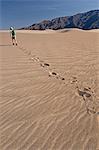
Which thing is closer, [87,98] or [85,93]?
[87,98]

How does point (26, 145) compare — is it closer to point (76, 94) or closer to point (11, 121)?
point (11, 121)

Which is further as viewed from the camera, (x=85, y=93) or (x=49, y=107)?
(x=85, y=93)

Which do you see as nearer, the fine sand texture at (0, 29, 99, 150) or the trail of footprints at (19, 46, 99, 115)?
the fine sand texture at (0, 29, 99, 150)

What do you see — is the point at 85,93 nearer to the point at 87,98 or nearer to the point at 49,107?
the point at 87,98

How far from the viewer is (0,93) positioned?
7.40m

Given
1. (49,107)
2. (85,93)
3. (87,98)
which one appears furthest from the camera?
(85,93)

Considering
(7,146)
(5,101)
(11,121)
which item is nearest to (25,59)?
(5,101)

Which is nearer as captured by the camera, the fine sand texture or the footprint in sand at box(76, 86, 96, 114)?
the fine sand texture

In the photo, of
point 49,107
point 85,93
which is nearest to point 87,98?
point 85,93

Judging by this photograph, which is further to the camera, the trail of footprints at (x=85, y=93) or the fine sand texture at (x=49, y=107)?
the trail of footprints at (x=85, y=93)

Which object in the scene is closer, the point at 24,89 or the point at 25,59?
the point at 24,89

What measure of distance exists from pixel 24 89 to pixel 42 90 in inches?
17.7

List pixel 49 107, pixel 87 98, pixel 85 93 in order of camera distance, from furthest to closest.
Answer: pixel 85 93 → pixel 87 98 → pixel 49 107

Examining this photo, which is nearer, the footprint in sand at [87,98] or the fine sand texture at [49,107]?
the fine sand texture at [49,107]
